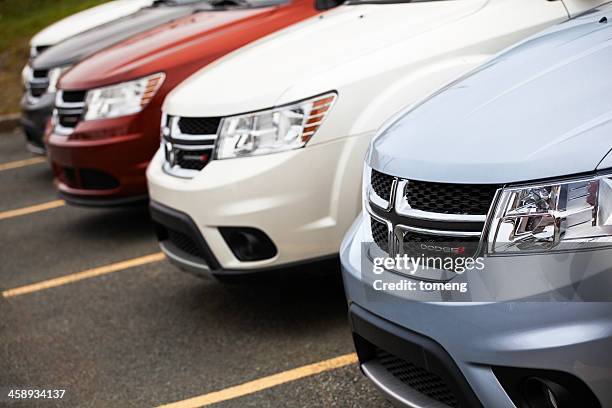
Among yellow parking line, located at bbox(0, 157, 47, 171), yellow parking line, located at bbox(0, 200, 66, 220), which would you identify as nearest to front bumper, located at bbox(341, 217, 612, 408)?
yellow parking line, located at bbox(0, 200, 66, 220)

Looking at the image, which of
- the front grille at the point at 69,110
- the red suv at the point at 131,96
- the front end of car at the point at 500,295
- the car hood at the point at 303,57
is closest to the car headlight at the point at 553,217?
the front end of car at the point at 500,295

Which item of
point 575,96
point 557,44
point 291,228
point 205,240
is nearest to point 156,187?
point 205,240

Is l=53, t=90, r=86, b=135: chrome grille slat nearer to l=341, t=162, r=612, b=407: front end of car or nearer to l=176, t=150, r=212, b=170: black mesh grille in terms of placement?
l=176, t=150, r=212, b=170: black mesh grille

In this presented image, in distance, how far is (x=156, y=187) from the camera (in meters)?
4.65

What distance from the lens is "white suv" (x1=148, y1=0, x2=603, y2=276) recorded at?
4.07m

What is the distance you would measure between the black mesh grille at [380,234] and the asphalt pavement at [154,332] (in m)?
0.90

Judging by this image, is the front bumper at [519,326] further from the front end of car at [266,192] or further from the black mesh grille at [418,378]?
the front end of car at [266,192]

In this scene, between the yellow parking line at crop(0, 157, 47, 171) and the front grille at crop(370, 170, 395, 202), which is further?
the yellow parking line at crop(0, 157, 47, 171)

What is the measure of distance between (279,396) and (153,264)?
2204 mm

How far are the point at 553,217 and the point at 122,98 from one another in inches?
162

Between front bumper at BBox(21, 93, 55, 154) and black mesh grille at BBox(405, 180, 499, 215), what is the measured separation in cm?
557

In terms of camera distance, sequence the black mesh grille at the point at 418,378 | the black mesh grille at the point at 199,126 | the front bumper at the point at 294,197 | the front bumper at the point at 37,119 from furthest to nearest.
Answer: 1. the front bumper at the point at 37,119
2. the black mesh grille at the point at 199,126
3. the front bumper at the point at 294,197
4. the black mesh grille at the point at 418,378

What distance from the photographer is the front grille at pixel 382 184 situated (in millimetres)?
2871

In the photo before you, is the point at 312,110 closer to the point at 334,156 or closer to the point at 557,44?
the point at 334,156
